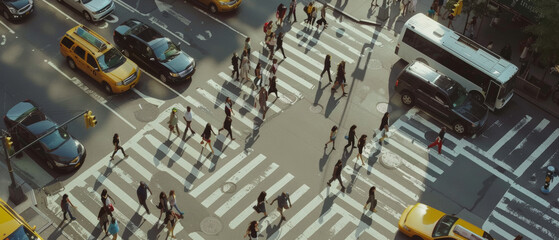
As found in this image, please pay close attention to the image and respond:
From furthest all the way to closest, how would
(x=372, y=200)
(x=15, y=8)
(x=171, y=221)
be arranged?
(x=15, y=8)
(x=372, y=200)
(x=171, y=221)

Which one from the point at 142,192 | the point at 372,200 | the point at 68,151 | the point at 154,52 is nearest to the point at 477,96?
the point at 372,200

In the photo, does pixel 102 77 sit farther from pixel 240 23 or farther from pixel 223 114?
pixel 240 23

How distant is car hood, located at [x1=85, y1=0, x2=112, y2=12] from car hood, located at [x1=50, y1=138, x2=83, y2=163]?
32.9 ft

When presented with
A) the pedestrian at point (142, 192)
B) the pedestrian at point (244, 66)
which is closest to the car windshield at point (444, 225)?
the pedestrian at point (142, 192)

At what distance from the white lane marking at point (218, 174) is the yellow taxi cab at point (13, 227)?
22.2 ft

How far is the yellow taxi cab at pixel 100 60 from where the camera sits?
3278cm

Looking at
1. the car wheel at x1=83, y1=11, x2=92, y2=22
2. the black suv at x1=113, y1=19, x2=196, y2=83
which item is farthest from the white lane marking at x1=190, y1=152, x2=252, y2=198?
the car wheel at x1=83, y1=11, x2=92, y2=22

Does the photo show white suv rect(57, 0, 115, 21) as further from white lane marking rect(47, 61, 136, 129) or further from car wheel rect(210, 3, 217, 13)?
car wheel rect(210, 3, 217, 13)

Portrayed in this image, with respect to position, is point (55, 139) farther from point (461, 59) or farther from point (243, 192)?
point (461, 59)

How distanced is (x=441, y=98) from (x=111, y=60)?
16.1 meters

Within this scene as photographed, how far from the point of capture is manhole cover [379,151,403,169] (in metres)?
30.9

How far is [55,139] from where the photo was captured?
2903 centimetres

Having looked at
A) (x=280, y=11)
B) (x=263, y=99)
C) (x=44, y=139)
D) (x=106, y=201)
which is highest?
(x=280, y=11)

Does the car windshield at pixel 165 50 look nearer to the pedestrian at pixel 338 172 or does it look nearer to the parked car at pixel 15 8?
the parked car at pixel 15 8
